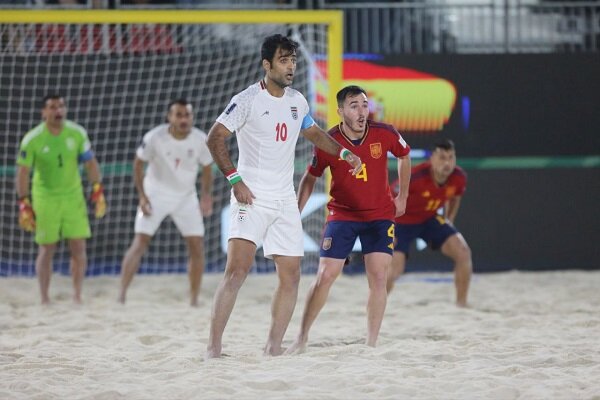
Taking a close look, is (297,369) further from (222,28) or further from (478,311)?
(222,28)

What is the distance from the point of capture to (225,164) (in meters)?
6.77

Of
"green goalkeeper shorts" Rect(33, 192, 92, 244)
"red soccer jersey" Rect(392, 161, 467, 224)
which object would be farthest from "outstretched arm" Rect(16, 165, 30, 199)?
"red soccer jersey" Rect(392, 161, 467, 224)

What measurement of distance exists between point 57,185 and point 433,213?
3.54m

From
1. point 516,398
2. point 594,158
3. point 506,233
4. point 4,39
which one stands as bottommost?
point 516,398

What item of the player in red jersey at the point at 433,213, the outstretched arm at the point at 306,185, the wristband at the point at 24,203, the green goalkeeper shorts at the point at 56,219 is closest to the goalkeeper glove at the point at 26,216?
the wristband at the point at 24,203

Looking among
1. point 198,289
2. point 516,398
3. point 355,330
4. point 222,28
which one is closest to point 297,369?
point 516,398

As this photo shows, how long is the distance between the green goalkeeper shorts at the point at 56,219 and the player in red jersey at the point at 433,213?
3012 mm

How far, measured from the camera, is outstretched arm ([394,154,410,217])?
769 cm

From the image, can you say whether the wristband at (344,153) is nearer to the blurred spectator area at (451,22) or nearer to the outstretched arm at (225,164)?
the outstretched arm at (225,164)

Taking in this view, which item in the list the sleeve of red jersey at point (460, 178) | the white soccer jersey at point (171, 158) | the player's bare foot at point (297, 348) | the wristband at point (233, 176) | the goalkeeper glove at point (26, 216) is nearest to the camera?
the wristband at point (233, 176)

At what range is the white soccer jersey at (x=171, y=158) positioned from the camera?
10.5 metres

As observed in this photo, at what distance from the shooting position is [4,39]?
11781 mm

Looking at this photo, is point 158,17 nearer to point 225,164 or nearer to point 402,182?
point 402,182

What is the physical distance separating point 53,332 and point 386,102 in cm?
554
